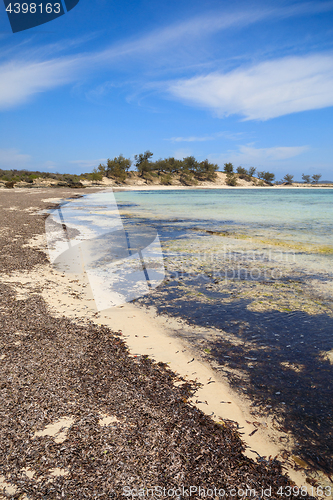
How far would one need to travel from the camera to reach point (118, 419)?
8.83ft

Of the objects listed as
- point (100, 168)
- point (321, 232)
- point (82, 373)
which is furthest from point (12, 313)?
point (100, 168)

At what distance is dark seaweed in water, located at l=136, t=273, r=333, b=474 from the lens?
2878mm

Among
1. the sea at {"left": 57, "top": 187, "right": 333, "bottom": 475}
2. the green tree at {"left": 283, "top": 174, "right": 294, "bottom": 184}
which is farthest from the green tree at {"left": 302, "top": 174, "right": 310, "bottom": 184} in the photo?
the sea at {"left": 57, "top": 187, "right": 333, "bottom": 475}

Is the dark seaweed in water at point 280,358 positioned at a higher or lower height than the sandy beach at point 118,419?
lower

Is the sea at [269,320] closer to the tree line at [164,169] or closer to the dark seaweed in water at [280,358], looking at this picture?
the dark seaweed in water at [280,358]

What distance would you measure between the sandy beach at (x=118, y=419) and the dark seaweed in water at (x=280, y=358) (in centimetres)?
23

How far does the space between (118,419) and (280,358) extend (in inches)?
96.0

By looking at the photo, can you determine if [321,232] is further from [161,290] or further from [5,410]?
[5,410]

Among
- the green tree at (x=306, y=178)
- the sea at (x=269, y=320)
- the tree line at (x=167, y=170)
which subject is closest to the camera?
the sea at (x=269, y=320)

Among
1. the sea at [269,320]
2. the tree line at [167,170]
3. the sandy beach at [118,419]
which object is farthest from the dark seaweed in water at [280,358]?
the tree line at [167,170]

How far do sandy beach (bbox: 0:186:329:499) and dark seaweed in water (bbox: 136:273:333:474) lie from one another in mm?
230

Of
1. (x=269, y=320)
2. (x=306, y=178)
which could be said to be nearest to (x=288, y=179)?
(x=306, y=178)

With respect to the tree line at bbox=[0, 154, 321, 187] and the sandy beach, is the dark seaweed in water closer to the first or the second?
the sandy beach

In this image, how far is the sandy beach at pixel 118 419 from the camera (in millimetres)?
2160
